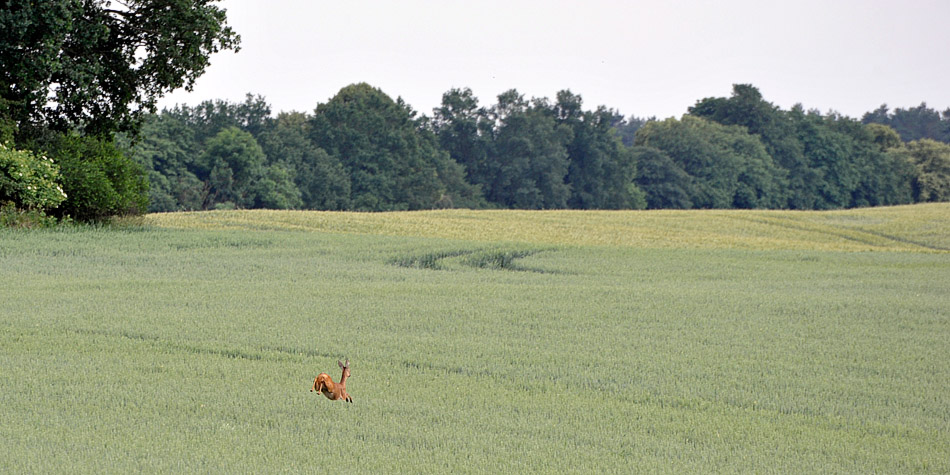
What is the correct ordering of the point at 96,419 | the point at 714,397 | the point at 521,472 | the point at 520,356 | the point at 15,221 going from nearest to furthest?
the point at 521,472 < the point at 96,419 < the point at 714,397 < the point at 520,356 < the point at 15,221

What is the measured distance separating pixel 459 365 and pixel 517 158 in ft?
246

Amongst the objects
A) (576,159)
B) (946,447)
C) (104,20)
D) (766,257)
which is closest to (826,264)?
(766,257)

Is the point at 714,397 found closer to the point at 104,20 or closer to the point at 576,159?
the point at 104,20

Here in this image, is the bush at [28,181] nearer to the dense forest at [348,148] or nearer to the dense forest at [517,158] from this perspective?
the dense forest at [348,148]

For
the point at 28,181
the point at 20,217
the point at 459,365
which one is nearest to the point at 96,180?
the point at 28,181

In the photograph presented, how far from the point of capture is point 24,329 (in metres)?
12.0

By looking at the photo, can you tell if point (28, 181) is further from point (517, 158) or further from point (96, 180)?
point (517, 158)

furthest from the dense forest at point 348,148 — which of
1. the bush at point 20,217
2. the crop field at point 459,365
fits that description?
the crop field at point 459,365

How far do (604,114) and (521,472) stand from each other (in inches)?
3519

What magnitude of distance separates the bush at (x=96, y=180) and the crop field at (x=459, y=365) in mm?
3560

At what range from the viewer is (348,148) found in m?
76.9

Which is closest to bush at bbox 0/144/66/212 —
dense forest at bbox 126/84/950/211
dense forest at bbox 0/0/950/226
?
dense forest at bbox 0/0/950/226

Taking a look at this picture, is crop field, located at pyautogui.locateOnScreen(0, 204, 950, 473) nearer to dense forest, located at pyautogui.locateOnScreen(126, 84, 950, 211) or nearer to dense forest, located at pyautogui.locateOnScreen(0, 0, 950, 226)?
dense forest, located at pyautogui.locateOnScreen(0, 0, 950, 226)

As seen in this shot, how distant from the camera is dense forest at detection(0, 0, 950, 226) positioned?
26.9 m
